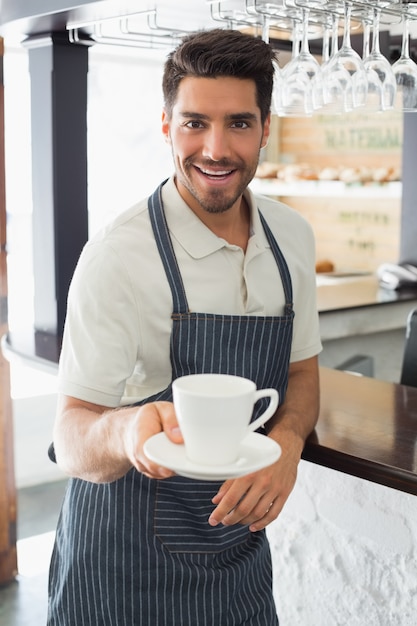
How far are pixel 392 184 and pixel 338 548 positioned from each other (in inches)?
113

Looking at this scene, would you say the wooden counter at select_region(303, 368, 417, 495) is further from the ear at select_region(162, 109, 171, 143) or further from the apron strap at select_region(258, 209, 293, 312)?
the ear at select_region(162, 109, 171, 143)

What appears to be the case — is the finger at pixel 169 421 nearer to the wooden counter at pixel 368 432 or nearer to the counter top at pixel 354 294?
the wooden counter at pixel 368 432

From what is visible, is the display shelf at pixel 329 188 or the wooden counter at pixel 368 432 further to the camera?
the display shelf at pixel 329 188

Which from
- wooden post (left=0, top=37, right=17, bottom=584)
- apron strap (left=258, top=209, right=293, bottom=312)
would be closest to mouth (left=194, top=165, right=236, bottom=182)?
apron strap (left=258, top=209, right=293, bottom=312)

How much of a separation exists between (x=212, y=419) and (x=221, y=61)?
748 mm

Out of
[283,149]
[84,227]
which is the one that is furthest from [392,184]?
[84,227]

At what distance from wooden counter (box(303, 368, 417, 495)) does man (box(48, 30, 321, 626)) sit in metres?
0.10

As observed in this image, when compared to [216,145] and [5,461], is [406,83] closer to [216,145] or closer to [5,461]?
[216,145]

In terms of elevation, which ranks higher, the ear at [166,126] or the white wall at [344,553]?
the ear at [166,126]

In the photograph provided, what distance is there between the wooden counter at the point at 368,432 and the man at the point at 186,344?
0.10m

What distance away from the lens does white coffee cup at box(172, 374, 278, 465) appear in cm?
111

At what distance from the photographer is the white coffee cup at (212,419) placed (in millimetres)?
1113

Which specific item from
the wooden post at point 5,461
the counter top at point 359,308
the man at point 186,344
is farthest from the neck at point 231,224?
the counter top at point 359,308

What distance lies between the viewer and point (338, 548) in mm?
2127
